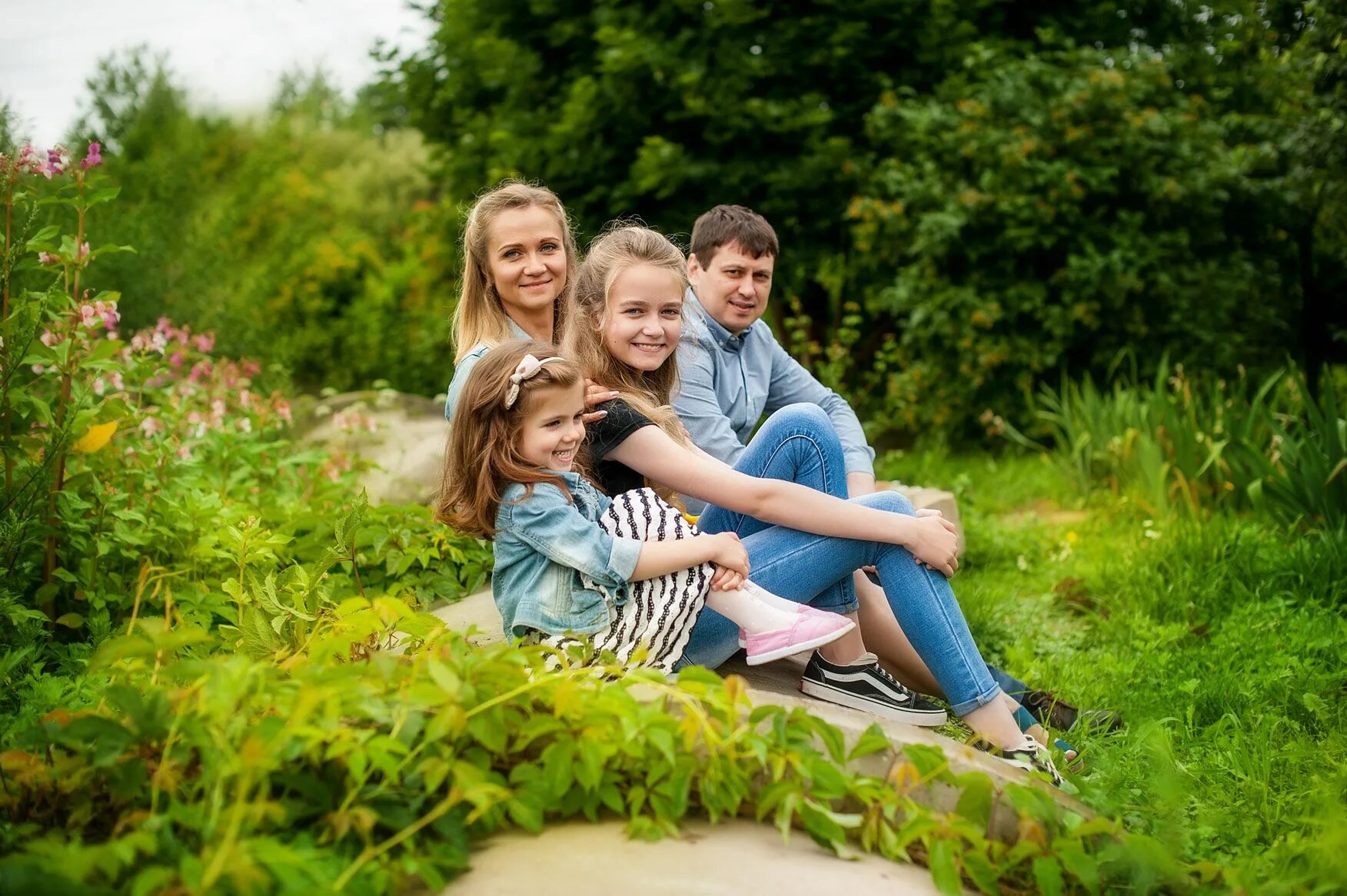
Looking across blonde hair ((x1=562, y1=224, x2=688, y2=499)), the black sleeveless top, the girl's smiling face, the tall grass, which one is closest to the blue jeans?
blonde hair ((x1=562, y1=224, x2=688, y2=499))

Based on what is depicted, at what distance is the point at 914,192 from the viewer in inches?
267

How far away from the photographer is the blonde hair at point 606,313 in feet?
9.12

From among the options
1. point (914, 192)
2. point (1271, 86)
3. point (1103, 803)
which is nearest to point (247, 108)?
point (914, 192)

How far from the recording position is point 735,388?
3438 millimetres

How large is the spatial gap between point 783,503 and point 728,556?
0.86ft

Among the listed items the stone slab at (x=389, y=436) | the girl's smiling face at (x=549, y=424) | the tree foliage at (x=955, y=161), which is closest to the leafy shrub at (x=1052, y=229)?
the tree foliage at (x=955, y=161)

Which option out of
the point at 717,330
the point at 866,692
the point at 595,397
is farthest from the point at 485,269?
the point at 866,692

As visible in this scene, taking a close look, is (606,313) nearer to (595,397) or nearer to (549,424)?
(595,397)

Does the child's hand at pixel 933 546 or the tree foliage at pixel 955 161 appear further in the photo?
the tree foliage at pixel 955 161

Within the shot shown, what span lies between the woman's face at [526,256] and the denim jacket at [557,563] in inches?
31.0

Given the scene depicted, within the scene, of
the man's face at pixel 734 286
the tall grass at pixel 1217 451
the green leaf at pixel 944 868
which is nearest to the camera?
the green leaf at pixel 944 868

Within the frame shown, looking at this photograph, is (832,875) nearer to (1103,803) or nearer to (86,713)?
(1103,803)

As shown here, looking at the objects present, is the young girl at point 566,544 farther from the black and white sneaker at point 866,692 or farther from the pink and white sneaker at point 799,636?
the black and white sneaker at point 866,692

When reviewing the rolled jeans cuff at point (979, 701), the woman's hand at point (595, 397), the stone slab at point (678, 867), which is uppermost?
the woman's hand at point (595, 397)
